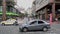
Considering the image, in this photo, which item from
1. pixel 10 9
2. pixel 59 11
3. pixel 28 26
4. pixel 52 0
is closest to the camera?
pixel 28 26

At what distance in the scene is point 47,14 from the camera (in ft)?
261

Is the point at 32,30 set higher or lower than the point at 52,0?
lower

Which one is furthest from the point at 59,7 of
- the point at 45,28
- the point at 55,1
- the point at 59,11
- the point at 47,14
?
the point at 45,28

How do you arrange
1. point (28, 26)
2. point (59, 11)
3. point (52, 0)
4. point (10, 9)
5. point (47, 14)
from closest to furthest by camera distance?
point (28, 26), point (52, 0), point (59, 11), point (47, 14), point (10, 9)

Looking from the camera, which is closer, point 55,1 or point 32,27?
point 32,27

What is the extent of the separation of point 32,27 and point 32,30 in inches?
24.9

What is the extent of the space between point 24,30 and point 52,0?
114 ft

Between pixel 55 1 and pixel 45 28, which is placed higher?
pixel 55 1

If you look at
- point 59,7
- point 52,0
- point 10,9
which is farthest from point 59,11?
point 10,9

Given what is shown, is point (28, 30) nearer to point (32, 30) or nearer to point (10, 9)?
point (32, 30)

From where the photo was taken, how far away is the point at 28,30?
27.9 m

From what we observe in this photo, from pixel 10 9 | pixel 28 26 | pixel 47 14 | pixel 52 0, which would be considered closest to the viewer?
pixel 28 26

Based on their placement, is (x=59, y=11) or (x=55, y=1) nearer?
(x=55, y=1)

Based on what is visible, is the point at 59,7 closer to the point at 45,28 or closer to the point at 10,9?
the point at 10,9
